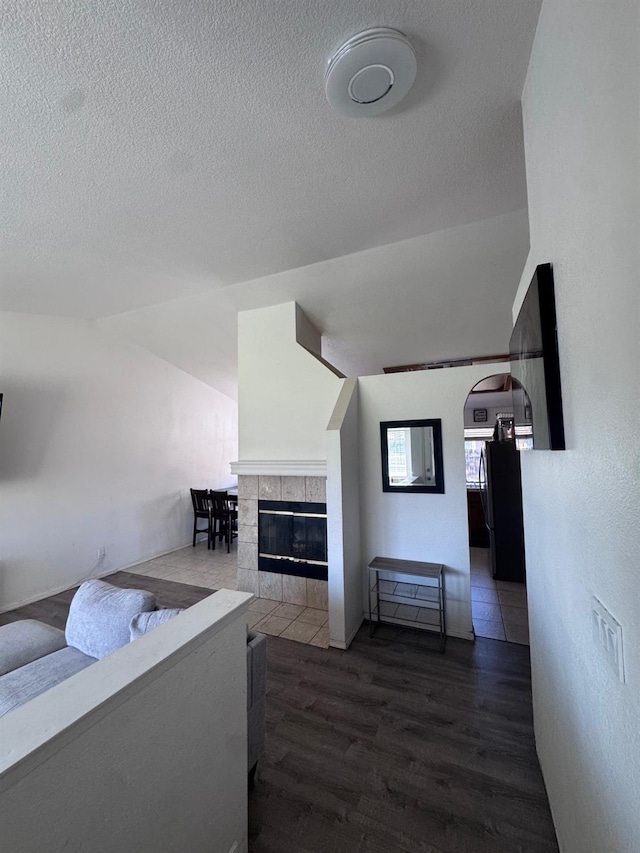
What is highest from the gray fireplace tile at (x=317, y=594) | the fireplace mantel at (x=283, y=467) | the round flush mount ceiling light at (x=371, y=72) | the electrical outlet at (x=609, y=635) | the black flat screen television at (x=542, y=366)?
the round flush mount ceiling light at (x=371, y=72)

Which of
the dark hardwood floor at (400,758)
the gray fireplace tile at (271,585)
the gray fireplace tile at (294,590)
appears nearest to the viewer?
the dark hardwood floor at (400,758)

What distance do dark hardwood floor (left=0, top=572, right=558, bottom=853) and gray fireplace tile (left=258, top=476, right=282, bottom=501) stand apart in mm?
1339

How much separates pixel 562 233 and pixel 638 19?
1.72ft

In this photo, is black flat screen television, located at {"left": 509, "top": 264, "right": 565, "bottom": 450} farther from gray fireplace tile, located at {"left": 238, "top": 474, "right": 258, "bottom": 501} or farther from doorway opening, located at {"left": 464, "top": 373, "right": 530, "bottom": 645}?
gray fireplace tile, located at {"left": 238, "top": 474, "right": 258, "bottom": 501}

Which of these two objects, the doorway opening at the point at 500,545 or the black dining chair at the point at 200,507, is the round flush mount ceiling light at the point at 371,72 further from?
the black dining chair at the point at 200,507

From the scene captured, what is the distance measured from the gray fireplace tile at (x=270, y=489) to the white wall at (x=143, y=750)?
2.17 meters

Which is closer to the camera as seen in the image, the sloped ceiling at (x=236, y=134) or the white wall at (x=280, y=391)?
the sloped ceiling at (x=236, y=134)

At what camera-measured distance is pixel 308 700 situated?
2154 millimetres

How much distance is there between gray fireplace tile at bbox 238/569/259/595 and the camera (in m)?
3.64

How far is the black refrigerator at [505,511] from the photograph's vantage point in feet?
13.0

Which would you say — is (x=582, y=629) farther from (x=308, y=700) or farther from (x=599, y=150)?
(x=308, y=700)

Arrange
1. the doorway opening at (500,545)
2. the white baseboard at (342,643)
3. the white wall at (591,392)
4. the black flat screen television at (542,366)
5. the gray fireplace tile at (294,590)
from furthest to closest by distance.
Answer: the gray fireplace tile at (294,590), the doorway opening at (500,545), the white baseboard at (342,643), the black flat screen television at (542,366), the white wall at (591,392)

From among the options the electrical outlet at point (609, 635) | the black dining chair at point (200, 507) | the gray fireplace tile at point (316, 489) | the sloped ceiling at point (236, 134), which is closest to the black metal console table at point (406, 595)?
the gray fireplace tile at point (316, 489)

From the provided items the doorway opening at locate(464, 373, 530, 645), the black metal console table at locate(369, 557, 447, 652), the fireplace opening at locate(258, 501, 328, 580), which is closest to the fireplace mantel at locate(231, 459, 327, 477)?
the fireplace opening at locate(258, 501, 328, 580)
